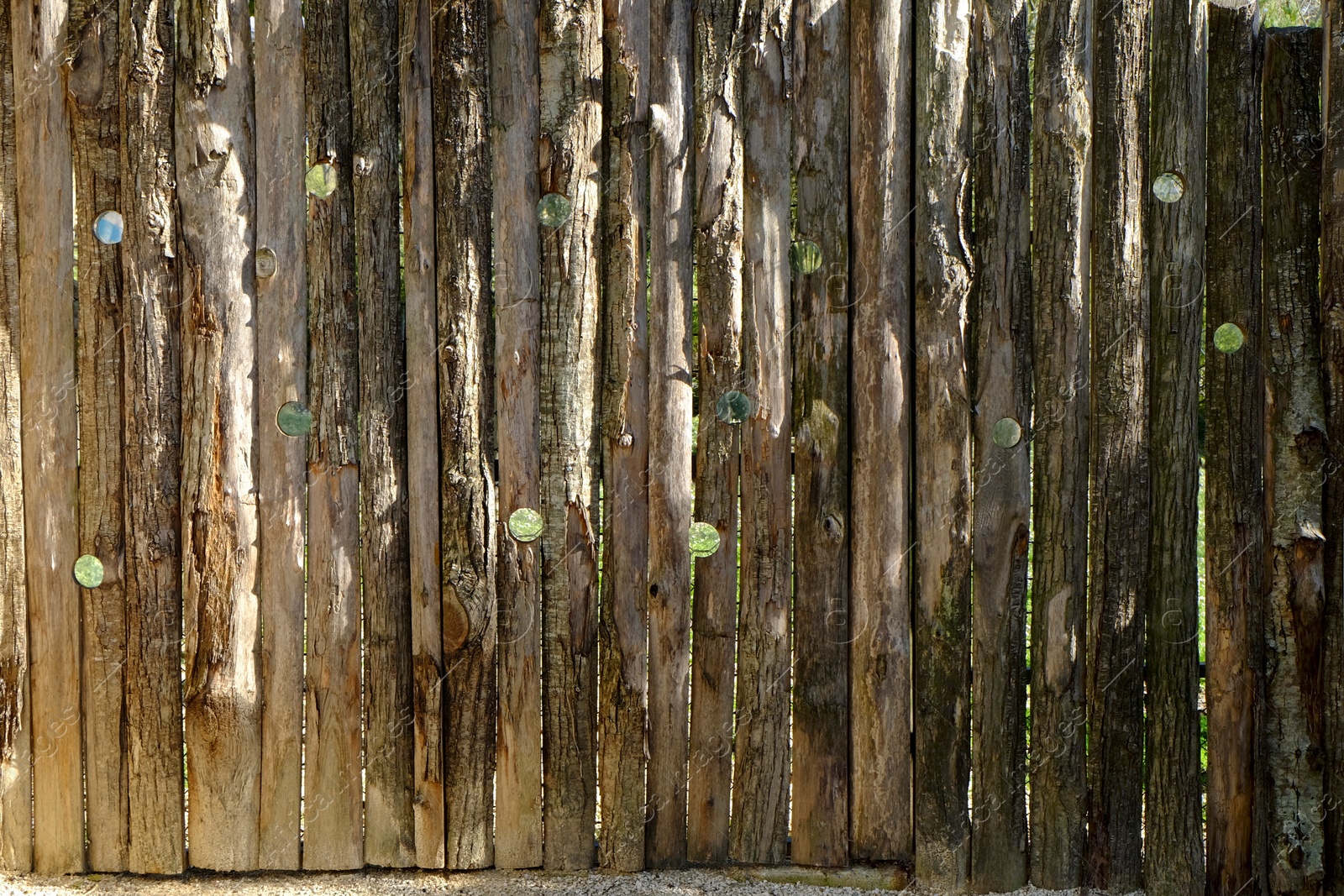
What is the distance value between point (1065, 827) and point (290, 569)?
9.33 feet

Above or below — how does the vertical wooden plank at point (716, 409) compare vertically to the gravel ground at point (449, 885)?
above

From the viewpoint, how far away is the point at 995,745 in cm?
346

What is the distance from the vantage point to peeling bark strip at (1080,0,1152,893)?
11.1 feet

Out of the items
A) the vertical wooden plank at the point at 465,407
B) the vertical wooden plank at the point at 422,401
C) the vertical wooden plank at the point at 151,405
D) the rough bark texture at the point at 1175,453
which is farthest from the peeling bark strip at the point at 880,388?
the vertical wooden plank at the point at 151,405

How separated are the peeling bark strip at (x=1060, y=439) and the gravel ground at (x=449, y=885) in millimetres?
314

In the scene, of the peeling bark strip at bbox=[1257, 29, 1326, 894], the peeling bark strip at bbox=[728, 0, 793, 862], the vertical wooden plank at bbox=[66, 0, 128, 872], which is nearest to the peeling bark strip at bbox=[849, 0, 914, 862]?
the peeling bark strip at bbox=[728, 0, 793, 862]

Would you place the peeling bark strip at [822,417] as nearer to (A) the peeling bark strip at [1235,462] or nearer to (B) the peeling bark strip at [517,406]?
(B) the peeling bark strip at [517,406]

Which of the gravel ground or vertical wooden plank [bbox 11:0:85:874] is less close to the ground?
vertical wooden plank [bbox 11:0:85:874]

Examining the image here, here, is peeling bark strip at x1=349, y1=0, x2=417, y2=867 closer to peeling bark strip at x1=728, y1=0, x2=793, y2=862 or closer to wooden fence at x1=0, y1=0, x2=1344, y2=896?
wooden fence at x1=0, y1=0, x2=1344, y2=896

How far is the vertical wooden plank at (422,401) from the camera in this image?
3.35 meters

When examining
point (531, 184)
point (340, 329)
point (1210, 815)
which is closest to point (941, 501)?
point (1210, 815)

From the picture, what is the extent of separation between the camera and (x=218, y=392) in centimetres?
337

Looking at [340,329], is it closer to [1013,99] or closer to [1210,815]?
[1013,99]

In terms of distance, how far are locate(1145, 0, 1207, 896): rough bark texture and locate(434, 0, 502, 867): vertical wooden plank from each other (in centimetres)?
197
